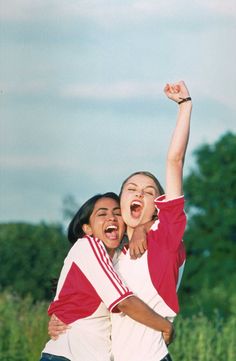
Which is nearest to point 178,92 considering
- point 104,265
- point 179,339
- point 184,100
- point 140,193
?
point 184,100

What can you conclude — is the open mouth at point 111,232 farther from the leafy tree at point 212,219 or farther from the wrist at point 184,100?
the leafy tree at point 212,219

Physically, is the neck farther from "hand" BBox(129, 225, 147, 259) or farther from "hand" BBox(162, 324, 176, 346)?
"hand" BBox(162, 324, 176, 346)

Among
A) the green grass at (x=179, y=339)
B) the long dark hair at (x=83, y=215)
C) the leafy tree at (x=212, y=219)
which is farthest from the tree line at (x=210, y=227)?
the long dark hair at (x=83, y=215)

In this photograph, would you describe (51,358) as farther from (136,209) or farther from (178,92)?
(178,92)

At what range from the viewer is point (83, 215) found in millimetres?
6480

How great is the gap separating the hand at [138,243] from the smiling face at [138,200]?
75mm

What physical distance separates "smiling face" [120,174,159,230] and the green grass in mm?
5508

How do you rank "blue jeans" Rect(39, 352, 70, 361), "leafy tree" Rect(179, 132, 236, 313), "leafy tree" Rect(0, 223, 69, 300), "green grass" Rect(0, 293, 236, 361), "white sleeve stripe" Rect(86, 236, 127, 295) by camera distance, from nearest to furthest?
"white sleeve stripe" Rect(86, 236, 127, 295) → "blue jeans" Rect(39, 352, 70, 361) → "green grass" Rect(0, 293, 236, 361) → "leafy tree" Rect(0, 223, 69, 300) → "leafy tree" Rect(179, 132, 236, 313)

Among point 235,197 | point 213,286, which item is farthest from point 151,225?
point 235,197

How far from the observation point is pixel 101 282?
6.15 meters

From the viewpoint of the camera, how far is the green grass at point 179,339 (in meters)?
12.1

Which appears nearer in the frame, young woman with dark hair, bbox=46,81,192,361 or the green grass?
young woman with dark hair, bbox=46,81,192,361

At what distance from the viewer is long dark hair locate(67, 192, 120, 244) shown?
646cm

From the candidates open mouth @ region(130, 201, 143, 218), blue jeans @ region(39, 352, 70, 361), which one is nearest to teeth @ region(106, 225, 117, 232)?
open mouth @ region(130, 201, 143, 218)
